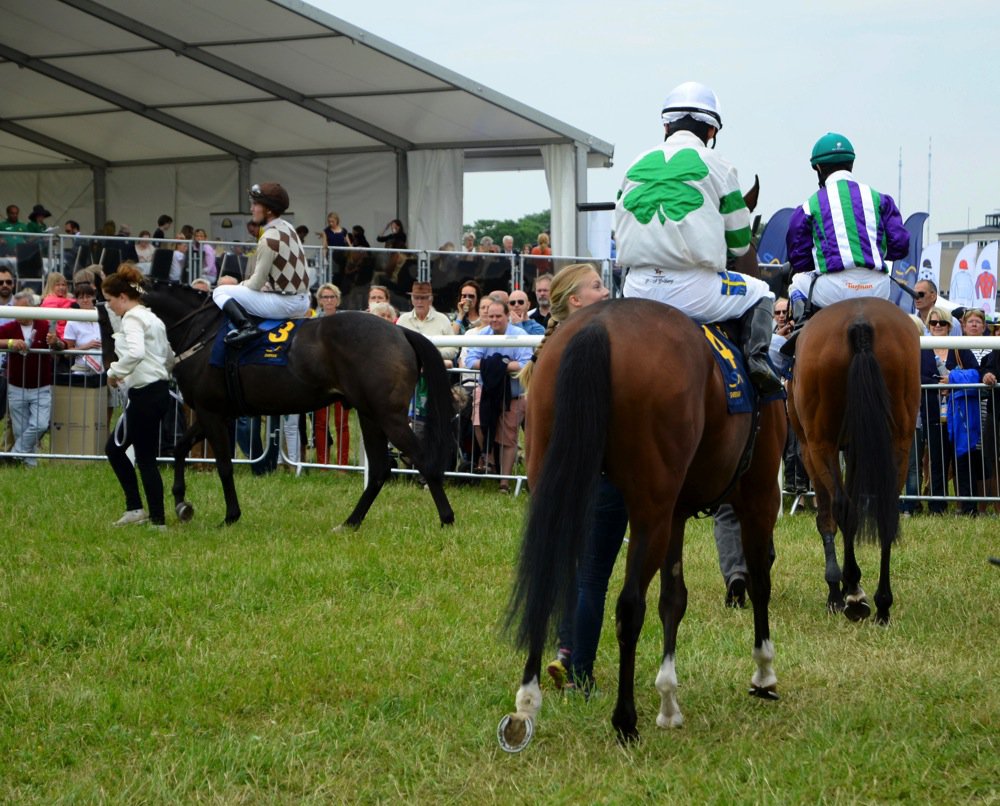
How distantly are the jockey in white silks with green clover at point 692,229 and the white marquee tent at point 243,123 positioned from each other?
51.8 ft

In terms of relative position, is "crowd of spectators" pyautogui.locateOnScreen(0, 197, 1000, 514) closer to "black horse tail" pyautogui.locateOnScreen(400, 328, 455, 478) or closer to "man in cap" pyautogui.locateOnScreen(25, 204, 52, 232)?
"black horse tail" pyautogui.locateOnScreen(400, 328, 455, 478)

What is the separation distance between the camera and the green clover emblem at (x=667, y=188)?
5004mm

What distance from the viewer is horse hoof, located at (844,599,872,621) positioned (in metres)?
6.95

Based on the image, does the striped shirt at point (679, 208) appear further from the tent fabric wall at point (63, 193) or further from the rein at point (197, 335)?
the tent fabric wall at point (63, 193)

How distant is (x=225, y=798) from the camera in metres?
4.12

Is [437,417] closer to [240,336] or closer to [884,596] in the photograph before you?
[240,336]

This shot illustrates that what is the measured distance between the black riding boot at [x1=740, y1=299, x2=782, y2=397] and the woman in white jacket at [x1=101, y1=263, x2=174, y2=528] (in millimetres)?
5644

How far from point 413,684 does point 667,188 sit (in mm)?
2289

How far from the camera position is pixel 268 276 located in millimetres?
10250

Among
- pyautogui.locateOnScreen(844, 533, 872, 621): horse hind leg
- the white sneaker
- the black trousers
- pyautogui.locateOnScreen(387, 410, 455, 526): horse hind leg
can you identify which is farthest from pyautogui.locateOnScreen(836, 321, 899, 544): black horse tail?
the white sneaker

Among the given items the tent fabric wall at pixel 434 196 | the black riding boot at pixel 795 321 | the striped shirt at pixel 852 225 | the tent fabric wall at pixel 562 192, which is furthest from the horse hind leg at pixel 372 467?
the tent fabric wall at pixel 434 196

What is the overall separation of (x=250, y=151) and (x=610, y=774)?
2464 centimetres

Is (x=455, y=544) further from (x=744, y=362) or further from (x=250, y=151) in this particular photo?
(x=250, y=151)

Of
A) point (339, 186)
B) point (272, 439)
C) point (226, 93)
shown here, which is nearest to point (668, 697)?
point (272, 439)
